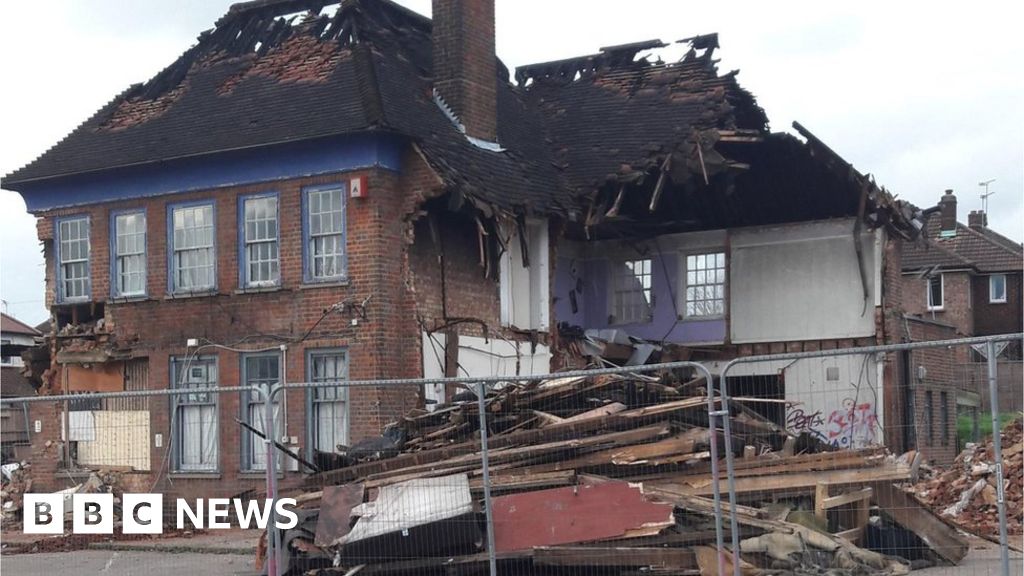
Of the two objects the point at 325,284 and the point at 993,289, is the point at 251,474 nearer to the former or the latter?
the point at 325,284

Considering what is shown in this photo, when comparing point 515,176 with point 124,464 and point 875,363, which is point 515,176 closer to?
point 875,363

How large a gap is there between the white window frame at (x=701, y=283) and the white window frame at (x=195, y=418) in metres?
9.56

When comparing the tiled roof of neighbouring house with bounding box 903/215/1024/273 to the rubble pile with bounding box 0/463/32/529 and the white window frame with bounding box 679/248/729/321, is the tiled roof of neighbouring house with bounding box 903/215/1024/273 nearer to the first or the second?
the white window frame with bounding box 679/248/729/321

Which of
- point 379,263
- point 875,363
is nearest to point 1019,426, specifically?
point 875,363

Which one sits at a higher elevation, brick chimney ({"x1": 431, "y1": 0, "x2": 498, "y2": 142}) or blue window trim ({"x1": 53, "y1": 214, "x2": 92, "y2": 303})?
brick chimney ({"x1": 431, "y1": 0, "x2": 498, "y2": 142})

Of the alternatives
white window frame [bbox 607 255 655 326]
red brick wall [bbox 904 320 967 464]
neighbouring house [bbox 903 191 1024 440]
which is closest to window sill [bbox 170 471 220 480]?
red brick wall [bbox 904 320 967 464]

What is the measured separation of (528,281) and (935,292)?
110 feet

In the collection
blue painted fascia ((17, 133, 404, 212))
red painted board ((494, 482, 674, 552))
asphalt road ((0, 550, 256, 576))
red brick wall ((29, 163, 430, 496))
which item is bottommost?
asphalt road ((0, 550, 256, 576))

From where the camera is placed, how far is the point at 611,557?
11781 millimetres

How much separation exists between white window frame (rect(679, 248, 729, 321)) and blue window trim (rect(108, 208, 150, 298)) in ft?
33.9

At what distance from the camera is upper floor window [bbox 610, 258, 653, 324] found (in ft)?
86.7

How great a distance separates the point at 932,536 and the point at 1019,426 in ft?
31.0

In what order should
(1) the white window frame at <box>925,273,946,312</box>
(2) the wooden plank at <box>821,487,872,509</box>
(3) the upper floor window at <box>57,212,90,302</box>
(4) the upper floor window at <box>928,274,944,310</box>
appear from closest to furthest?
1. (2) the wooden plank at <box>821,487,872,509</box>
2. (3) the upper floor window at <box>57,212,90,302</box>
3. (1) the white window frame at <box>925,273,946,312</box>
4. (4) the upper floor window at <box>928,274,944,310</box>

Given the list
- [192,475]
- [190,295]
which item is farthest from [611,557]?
[190,295]
